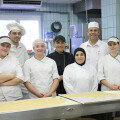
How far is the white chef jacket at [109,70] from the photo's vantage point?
3027 millimetres

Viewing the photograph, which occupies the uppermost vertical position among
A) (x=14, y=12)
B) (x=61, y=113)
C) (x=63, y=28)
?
(x=14, y=12)

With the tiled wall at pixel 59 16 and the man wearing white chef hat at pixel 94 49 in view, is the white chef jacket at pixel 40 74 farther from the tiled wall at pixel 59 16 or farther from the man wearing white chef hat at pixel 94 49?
the tiled wall at pixel 59 16

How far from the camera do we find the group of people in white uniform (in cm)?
257

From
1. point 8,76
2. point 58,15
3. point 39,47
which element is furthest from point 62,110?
point 58,15

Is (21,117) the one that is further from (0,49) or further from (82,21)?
(82,21)

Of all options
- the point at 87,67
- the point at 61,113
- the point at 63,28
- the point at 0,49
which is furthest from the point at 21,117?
the point at 63,28

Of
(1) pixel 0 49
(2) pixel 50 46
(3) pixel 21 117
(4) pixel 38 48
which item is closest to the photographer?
(3) pixel 21 117

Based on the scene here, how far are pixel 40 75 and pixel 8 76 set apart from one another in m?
0.42

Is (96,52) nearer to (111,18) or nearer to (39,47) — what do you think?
(39,47)

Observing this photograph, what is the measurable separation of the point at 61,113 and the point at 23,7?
4.81m

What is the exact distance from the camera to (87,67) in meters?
2.98

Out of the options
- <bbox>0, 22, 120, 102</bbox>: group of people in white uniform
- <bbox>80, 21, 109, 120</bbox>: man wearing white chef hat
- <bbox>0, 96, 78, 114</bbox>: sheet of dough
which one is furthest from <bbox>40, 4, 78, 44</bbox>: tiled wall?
<bbox>0, 96, 78, 114</bbox>: sheet of dough

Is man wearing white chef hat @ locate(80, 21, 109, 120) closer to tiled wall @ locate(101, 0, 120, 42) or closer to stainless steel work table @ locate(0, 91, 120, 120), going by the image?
stainless steel work table @ locate(0, 91, 120, 120)

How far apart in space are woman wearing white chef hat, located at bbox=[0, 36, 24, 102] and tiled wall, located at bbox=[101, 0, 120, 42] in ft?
8.07
